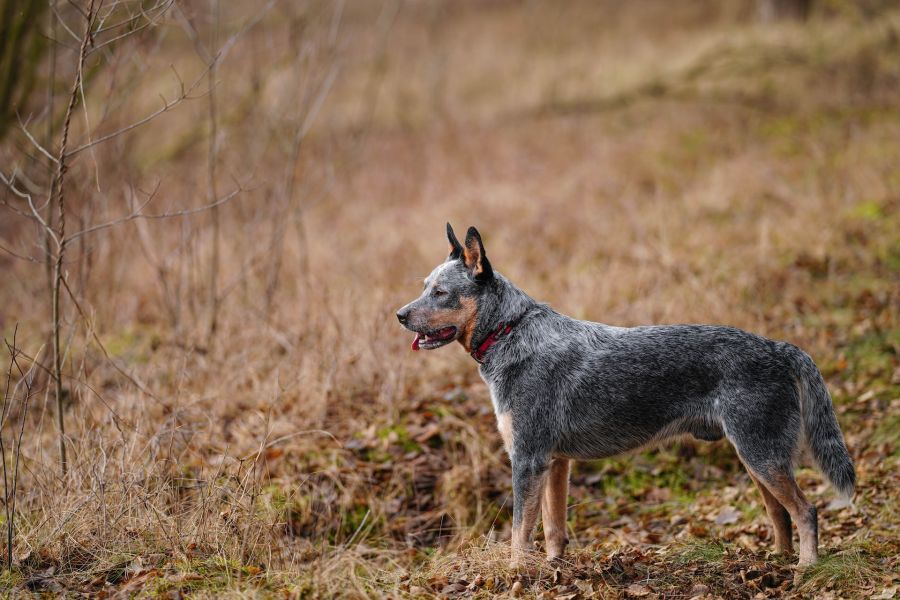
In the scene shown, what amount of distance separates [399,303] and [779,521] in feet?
17.4

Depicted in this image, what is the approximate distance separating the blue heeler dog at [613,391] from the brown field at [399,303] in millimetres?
532

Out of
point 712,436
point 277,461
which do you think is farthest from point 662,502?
point 277,461

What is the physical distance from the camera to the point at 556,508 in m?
5.40

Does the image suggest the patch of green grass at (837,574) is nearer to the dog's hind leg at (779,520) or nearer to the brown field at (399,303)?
the brown field at (399,303)

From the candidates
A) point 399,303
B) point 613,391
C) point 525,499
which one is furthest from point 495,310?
point 399,303

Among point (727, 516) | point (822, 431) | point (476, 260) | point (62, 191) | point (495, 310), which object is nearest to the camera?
point (822, 431)

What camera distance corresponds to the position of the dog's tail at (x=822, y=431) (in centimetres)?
492

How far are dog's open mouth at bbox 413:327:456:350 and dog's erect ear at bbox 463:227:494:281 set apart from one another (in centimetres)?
39

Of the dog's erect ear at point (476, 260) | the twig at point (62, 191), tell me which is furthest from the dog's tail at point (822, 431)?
the twig at point (62, 191)

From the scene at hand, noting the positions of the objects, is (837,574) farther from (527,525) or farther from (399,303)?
(399,303)

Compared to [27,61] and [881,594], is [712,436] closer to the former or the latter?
[881,594]

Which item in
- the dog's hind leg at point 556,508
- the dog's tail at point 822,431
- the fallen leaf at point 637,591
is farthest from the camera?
the dog's hind leg at point 556,508

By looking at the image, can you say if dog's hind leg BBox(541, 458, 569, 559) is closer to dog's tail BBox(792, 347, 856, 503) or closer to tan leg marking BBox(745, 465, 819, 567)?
tan leg marking BBox(745, 465, 819, 567)

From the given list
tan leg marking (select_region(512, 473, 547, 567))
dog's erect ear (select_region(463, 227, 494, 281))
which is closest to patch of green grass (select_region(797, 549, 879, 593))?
tan leg marking (select_region(512, 473, 547, 567))
